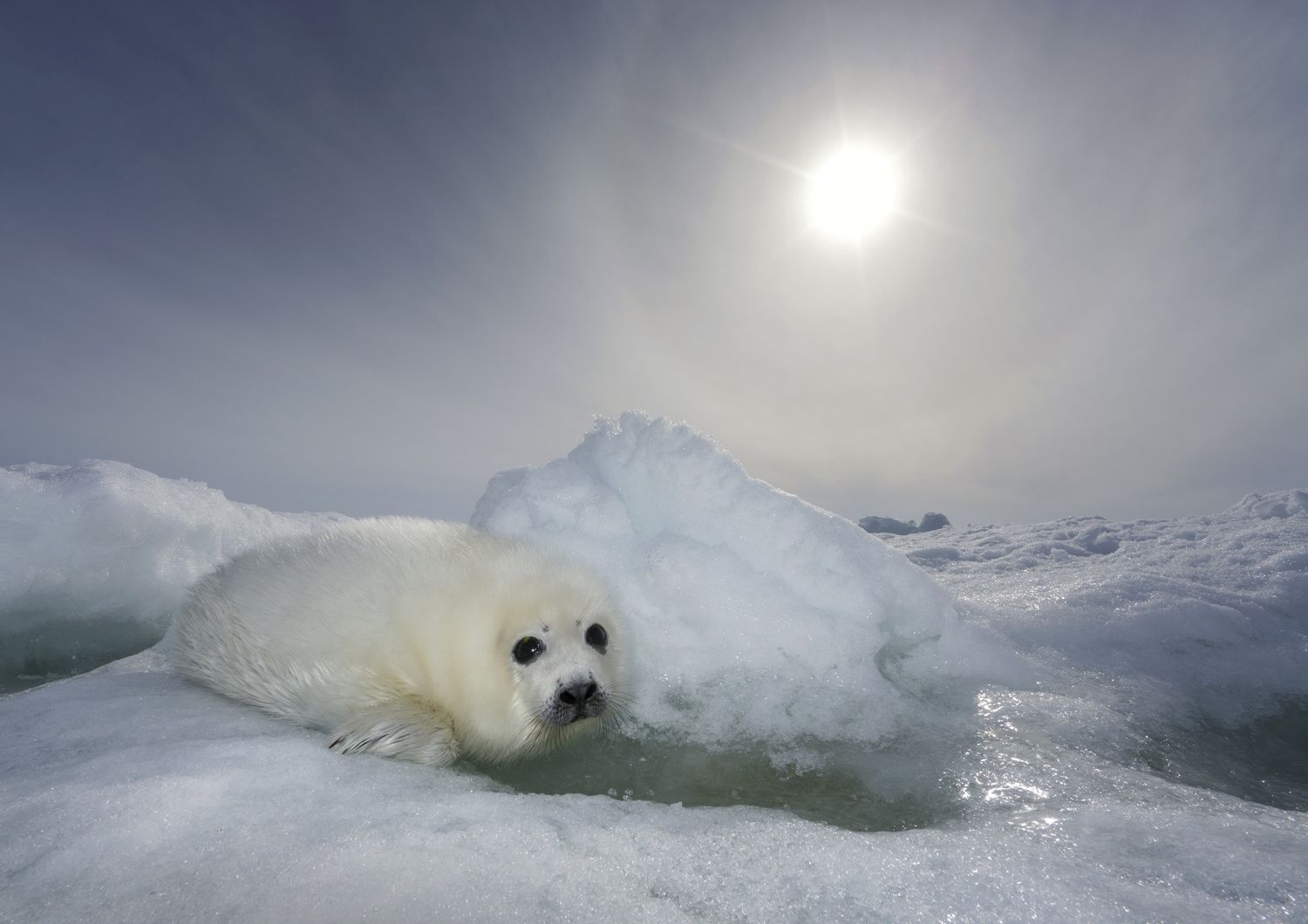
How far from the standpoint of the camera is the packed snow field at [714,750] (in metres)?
1.19

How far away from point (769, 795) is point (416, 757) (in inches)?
47.1

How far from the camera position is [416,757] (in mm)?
1922

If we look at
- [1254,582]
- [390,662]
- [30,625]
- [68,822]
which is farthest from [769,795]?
[1254,582]

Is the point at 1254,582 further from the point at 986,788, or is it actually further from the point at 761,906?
the point at 761,906

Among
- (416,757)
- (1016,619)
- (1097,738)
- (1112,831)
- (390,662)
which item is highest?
(1016,619)

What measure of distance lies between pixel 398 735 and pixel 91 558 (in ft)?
12.4

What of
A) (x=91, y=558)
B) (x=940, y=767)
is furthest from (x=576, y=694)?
(x=91, y=558)

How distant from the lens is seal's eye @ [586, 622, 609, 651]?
2.48 metres

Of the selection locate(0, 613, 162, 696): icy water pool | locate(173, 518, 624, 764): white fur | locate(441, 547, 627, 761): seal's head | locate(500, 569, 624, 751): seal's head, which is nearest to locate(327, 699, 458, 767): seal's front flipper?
locate(173, 518, 624, 764): white fur

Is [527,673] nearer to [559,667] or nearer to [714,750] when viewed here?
[559,667]

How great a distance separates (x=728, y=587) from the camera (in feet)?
10.1

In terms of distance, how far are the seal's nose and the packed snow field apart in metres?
0.25

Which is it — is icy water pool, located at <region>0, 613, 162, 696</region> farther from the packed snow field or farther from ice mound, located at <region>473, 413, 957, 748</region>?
ice mound, located at <region>473, 413, 957, 748</region>

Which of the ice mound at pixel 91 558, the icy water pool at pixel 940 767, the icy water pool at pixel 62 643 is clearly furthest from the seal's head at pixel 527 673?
the ice mound at pixel 91 558
